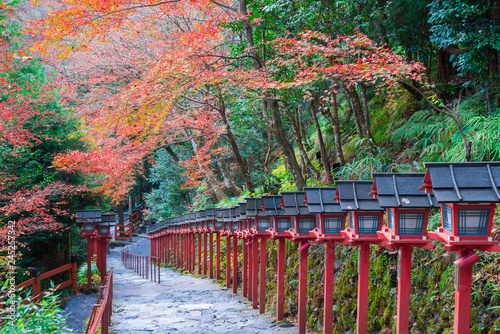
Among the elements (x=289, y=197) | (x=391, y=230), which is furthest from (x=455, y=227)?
(x=289, y=197)

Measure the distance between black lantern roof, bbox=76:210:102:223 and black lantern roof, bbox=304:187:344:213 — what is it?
8642 mm

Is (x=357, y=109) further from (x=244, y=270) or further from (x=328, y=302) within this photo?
(x=244, y=270)

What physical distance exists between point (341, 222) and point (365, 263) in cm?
102

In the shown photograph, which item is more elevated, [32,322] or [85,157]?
[85,157]

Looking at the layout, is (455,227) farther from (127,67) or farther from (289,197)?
(127,67)

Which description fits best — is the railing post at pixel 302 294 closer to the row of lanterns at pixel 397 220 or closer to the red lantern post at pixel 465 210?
the row of lanterns at pixel 397 220

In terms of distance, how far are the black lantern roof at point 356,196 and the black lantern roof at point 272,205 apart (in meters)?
3.06

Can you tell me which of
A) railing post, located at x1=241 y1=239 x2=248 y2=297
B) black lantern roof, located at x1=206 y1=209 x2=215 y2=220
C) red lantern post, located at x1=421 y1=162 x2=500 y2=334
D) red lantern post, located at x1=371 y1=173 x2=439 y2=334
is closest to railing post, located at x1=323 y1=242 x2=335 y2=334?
red lantern post, located at x1=371 y1=173 x2=439 y2=334

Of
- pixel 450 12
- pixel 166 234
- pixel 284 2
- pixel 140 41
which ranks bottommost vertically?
pixel 166 234

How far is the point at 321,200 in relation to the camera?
19.8 ft

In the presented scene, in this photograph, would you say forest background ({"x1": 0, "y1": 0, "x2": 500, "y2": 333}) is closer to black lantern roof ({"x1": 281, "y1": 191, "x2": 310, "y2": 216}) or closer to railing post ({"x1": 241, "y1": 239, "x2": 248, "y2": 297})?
railing post ({"x1": 241, "y1": 239, "x2": 248, "y2": 297})

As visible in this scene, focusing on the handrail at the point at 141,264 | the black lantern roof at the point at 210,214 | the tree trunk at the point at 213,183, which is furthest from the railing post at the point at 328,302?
the tree trunk at the point at 213,183

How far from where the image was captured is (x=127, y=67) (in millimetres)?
16828

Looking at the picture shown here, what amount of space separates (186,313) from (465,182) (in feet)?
25.0
